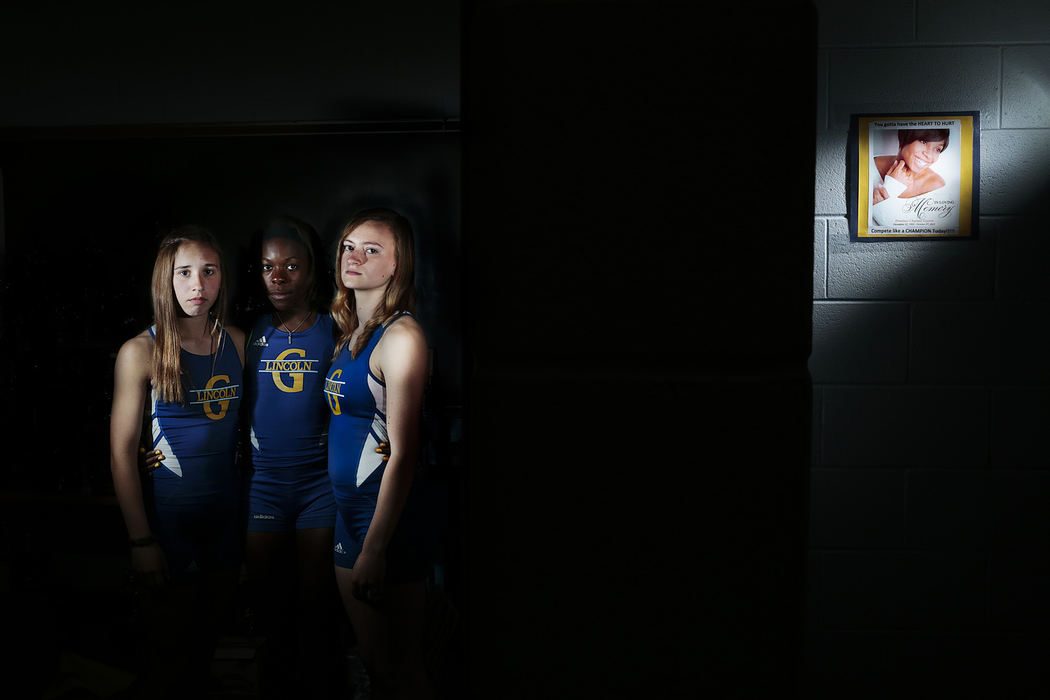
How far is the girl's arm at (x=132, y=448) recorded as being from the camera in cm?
135

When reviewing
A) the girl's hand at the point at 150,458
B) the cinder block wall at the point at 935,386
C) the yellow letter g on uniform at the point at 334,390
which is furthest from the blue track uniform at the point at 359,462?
the cinder block wall at the point at 935,386

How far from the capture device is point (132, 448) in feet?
4.46

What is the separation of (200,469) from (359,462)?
373 mm

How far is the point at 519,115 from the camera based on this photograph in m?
0.39

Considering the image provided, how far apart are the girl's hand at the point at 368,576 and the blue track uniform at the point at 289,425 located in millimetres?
106

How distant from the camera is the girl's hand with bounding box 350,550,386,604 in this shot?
130 cm

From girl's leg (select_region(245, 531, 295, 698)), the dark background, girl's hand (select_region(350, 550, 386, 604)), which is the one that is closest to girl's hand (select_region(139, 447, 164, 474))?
girl's leg (select_region(245, 531, 295, 698))

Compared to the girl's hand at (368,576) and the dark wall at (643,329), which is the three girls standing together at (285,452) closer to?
the girl's hand at (368,576)

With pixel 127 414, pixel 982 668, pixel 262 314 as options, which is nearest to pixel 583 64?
pixel 262 314

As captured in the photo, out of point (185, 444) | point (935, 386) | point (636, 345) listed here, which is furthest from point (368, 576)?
point (935, 386)

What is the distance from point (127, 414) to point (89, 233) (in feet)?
1.34

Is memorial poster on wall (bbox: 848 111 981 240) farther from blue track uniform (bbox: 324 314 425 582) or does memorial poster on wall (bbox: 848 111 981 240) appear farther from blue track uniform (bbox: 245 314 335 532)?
blue track uniform (bbox: 245 314 335 532)

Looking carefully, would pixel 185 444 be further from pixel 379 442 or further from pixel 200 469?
pixel 379 442

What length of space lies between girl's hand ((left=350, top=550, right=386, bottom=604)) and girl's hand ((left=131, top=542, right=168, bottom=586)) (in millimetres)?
445
